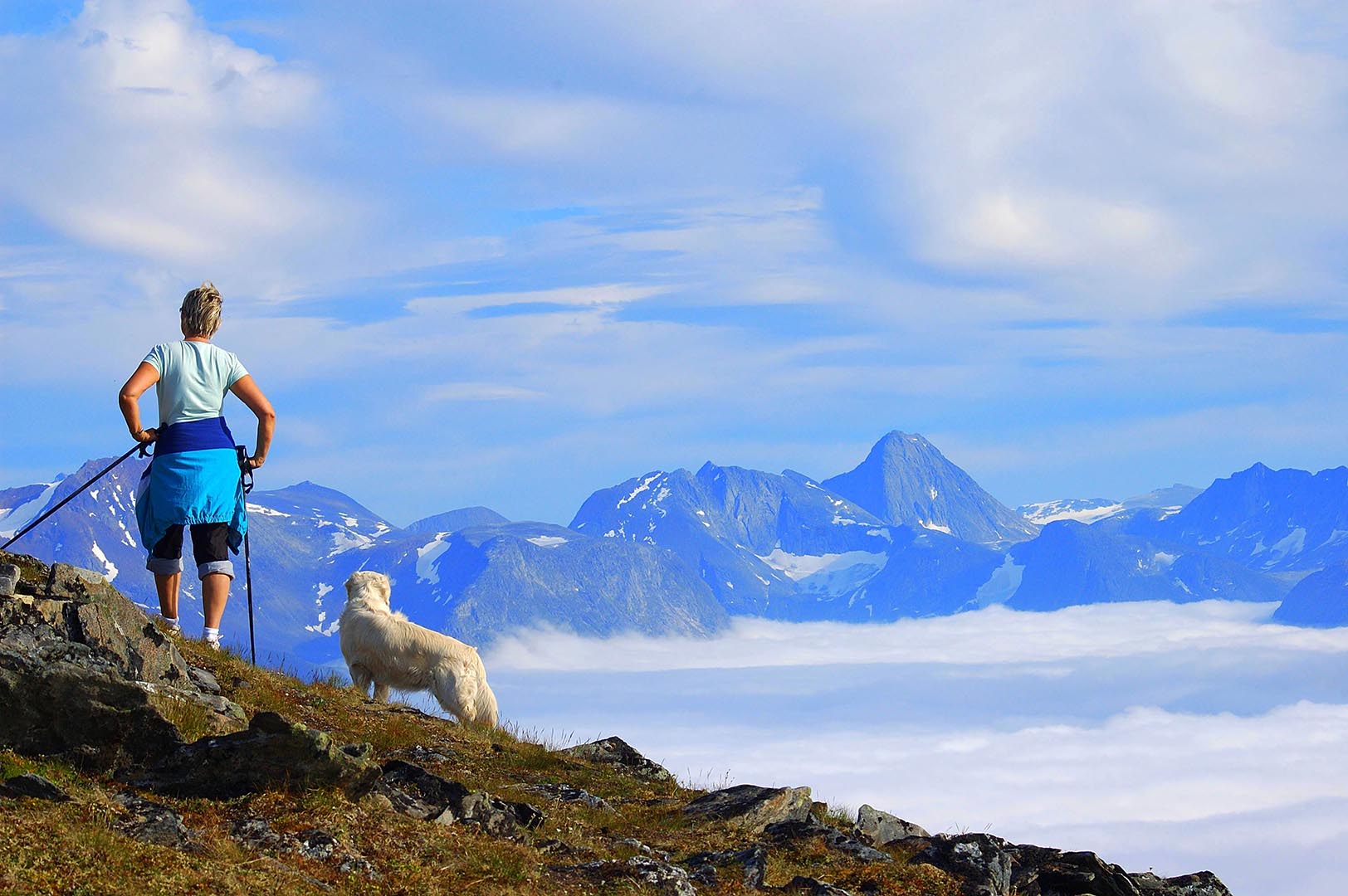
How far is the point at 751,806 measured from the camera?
12422 mm

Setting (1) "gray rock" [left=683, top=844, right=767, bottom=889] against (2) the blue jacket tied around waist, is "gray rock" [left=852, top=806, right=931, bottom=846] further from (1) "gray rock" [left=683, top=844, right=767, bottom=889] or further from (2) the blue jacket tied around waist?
(2) the blue jacket tied around waist

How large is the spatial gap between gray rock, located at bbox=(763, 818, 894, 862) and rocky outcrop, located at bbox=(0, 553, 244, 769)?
4.93 m

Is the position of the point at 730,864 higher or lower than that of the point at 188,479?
lower

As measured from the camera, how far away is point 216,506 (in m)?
13.2

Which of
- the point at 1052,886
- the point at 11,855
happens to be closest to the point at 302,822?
the point at 11,855

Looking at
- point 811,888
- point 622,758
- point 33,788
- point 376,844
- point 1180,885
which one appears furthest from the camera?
point 622,758

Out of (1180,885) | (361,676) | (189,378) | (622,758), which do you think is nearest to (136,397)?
(189,378)

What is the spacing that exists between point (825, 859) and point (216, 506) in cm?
706

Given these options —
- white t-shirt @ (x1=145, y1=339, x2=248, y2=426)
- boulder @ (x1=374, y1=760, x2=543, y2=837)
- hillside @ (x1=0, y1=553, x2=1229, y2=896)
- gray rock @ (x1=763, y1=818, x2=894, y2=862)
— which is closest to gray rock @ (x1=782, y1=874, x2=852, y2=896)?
hillside @ (x1=0, y1=553, x2=1229, y2=896)

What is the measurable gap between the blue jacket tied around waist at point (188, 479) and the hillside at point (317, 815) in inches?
41.8

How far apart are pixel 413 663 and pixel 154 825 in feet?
26.7

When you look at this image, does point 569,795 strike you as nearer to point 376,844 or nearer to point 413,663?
point 376,844

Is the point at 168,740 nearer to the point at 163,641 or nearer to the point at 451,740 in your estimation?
the point at 163,641

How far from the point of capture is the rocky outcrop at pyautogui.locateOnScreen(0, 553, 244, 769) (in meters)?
9.27
